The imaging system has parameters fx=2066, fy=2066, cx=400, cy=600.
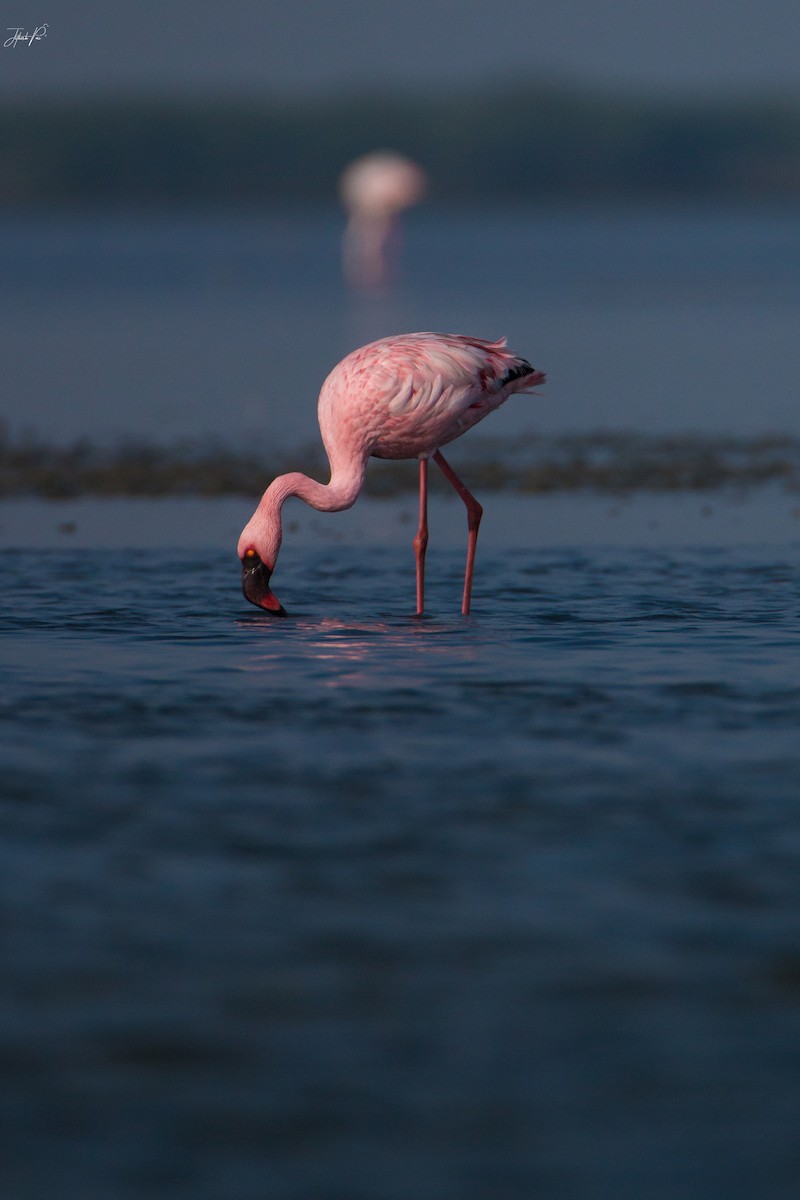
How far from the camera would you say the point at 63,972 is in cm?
465

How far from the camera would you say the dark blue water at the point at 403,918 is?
383cm

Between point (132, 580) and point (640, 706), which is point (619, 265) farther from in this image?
point (640, 706)

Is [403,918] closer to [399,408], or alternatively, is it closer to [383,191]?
[399,408]

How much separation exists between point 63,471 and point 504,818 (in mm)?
10337

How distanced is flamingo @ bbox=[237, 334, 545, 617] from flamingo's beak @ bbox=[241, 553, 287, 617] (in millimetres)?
345

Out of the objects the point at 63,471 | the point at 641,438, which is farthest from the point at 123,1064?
the point at 641,438

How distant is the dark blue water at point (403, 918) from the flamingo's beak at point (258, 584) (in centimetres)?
66

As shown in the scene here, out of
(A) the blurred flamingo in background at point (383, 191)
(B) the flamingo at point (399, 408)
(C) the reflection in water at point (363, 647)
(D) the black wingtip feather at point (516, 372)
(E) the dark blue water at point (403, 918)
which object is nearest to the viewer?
(E) the dark blue water at point (403, 918)

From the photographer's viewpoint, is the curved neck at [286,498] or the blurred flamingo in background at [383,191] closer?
the curved neck at [286,498]

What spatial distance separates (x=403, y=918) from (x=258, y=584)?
4.57 meters

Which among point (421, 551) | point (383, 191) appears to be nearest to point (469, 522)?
point (421, 551)

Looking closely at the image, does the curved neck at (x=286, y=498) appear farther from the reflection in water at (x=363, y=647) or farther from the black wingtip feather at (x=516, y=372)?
the black wingtip feather at (x=516, y=372)

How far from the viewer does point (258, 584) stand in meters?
9.41

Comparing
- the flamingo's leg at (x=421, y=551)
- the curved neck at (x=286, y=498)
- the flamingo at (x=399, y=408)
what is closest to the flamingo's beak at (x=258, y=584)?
the curved neck at (x=286, y=498)
